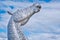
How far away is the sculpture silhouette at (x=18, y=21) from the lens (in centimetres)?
387

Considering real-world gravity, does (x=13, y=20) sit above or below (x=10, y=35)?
above

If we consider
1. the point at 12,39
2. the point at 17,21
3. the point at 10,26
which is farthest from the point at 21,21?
the point at 12,39

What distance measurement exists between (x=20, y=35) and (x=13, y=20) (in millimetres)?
558

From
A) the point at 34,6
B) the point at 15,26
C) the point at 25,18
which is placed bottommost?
the point at 15,26

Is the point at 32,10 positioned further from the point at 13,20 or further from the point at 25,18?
the point at 13,20

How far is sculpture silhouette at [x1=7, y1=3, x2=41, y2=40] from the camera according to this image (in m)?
3.87

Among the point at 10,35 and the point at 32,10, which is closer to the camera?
the point at 10,35

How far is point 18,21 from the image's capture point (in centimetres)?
409

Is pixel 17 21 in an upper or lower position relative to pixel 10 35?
upper

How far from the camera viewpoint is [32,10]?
417 cm

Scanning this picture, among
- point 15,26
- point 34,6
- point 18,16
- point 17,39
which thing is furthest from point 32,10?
point 17,39

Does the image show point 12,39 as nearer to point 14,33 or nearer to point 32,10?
point 14,33

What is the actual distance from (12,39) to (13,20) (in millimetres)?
618

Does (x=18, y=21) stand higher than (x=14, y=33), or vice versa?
(x=18, y=21)
